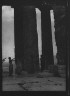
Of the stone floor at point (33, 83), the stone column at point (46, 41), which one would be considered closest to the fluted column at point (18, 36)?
the stone floor at point (33, 83)

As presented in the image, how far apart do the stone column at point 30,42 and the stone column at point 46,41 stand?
0.57ft

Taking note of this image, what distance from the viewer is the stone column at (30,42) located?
4.79m

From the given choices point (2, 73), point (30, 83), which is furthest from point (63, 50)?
point (2, 73)

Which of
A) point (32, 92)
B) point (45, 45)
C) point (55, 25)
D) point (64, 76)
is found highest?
point (55, 25)

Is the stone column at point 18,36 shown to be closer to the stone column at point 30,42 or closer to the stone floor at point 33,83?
the stone column at point 30,42

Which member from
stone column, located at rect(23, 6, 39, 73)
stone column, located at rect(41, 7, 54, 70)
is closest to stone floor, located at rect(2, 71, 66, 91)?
stone column, located at rect(23, 6, 39, 73)

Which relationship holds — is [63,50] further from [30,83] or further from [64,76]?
[30,83]

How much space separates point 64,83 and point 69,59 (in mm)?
581

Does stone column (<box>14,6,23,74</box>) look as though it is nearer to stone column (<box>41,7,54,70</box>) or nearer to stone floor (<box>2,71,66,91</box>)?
stone floor (<box>2,71,66,91</box>)

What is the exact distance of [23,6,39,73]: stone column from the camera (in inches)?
188

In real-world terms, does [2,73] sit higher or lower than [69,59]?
lower

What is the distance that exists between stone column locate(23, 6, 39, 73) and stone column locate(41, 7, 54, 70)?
0.17 m

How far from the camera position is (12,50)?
4.80 meters

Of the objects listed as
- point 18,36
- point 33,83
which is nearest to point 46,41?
point 18,36
